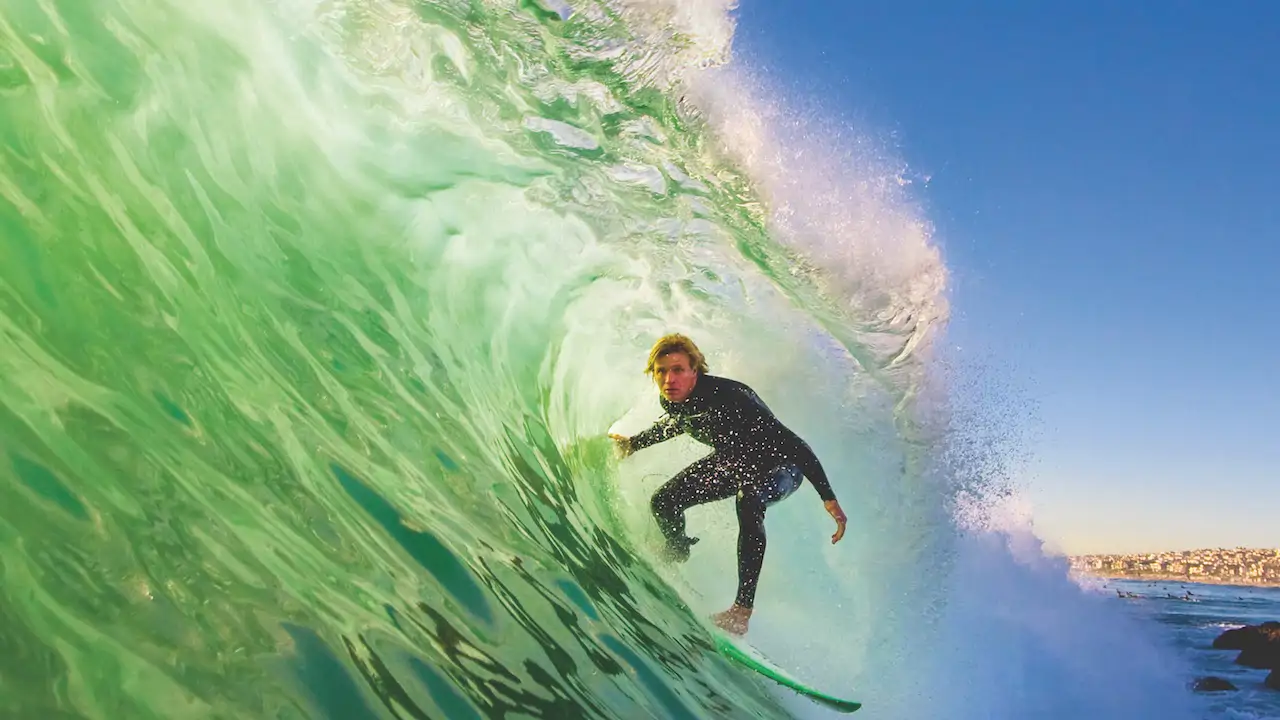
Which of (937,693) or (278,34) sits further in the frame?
(937,693)

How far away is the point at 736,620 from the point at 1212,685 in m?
15.2

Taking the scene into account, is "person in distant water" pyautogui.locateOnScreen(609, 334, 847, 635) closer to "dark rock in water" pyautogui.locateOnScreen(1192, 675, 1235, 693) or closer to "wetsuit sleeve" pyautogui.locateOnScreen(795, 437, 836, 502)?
"wetsuit sleeve" pyautogui.locateOnScreen(795, 437, 836, 502)

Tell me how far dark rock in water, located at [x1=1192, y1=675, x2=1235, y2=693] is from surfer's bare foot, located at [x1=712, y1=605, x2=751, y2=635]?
14.3 m

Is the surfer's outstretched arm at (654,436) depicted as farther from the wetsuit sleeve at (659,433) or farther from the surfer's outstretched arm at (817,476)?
the surfer's outstretched arm at (817,476)

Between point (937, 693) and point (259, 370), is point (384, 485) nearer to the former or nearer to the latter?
point (259, 370)

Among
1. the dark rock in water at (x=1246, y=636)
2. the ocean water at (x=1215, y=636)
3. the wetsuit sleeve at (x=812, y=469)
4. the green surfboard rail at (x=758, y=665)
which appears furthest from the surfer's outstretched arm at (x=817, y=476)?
the dark rock in water at (x=1246, y=636)

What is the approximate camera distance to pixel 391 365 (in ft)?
15.8

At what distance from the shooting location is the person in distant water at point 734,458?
221 inches

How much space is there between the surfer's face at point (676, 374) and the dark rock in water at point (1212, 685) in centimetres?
1512

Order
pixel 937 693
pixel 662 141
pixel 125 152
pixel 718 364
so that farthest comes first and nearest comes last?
pixel 718 364 → pixel 937 693 → pixel 662 141 → pixel 125 152

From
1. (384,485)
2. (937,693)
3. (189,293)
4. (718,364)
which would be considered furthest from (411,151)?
(937,693)

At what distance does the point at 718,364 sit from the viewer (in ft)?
27.6

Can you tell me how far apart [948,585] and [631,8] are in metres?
6.69

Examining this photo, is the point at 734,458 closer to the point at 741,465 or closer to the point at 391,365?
the point at 741,465
